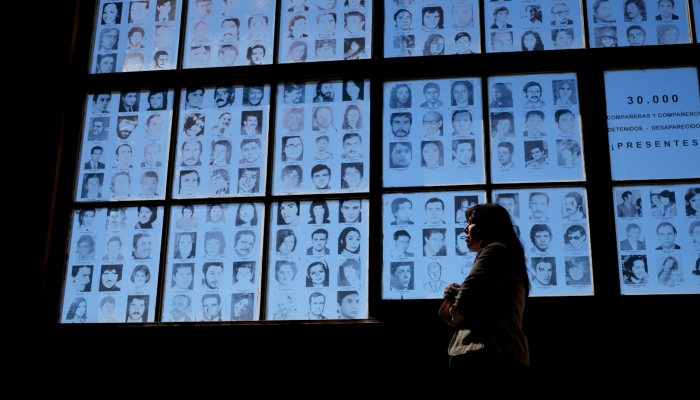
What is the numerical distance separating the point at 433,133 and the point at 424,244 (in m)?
0.59

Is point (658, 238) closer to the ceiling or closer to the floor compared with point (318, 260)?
closer to the ceiling

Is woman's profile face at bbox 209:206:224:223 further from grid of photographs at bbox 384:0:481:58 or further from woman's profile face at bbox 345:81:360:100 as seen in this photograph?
grid of photographs at bbox 384:0:481:58

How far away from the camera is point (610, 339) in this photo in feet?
11.4

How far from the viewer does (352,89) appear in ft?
13.5

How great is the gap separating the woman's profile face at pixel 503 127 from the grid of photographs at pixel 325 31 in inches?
31.0

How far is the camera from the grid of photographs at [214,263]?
12.7 feet

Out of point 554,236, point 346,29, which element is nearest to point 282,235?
point 346,29

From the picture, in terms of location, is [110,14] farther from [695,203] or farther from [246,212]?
[695,203]

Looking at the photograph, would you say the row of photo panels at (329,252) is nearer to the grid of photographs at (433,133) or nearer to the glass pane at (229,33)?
the grid of photographs at (433,133)

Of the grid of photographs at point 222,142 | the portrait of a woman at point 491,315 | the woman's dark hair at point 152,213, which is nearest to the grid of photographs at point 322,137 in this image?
the grid of photographs at point 222,142

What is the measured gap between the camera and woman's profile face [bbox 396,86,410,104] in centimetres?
405

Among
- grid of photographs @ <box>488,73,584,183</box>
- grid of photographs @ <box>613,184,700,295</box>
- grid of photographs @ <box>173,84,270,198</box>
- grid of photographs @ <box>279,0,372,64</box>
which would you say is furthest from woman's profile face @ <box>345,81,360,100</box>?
grid of photographs @ <box>613,184,700,295</box>

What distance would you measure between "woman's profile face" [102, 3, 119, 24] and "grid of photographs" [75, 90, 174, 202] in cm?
46

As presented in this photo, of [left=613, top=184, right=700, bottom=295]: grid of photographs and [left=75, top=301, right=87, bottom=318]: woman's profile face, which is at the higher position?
[left=613, top=184, right=700, bottom=295]: grid of photographs
